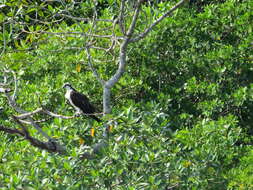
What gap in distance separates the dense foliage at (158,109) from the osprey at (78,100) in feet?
0.41

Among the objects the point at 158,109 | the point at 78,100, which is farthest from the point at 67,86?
the point at 158,109

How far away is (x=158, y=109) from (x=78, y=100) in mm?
1508

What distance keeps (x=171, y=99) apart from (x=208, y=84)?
0.57m

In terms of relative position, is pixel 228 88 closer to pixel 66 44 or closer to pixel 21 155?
pixel 66 44

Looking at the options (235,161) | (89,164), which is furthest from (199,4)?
(89,164)

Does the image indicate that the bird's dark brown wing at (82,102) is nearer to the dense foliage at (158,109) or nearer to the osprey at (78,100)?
the osprey at (78,100)

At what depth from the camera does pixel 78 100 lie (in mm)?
5266

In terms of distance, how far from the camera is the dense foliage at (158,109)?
349 centimetres

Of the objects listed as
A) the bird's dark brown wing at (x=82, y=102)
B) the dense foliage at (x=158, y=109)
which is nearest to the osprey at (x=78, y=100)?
the bird's dark brown wing at (x=82, y=102)

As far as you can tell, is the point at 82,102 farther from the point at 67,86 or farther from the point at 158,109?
the point at 158,109

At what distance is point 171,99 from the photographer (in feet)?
16.9

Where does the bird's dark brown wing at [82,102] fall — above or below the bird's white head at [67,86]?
below

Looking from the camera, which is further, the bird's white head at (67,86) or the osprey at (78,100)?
the bird's white head at (67,86)

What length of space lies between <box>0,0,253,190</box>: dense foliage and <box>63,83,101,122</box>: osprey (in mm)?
125
